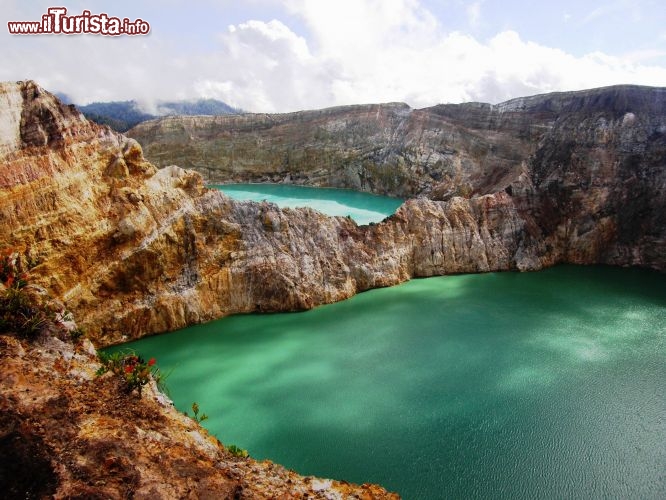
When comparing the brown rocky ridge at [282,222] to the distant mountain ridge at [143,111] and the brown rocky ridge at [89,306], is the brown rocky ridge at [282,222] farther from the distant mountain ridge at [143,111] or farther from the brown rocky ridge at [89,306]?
the distant mountain ridge at [143,111]

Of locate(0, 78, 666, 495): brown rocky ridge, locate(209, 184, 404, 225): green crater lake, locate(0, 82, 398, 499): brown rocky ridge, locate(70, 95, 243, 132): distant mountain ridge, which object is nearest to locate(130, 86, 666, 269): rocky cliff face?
locate(0, 78, 666, 495): brown rocky ridge

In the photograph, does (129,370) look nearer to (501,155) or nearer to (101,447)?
(101,447)

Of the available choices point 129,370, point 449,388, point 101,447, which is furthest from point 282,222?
point 101,447

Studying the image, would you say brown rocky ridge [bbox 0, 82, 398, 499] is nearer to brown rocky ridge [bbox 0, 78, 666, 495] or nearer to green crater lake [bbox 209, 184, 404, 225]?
brown rocky ridge [bbox 0, 78, 666, 495]

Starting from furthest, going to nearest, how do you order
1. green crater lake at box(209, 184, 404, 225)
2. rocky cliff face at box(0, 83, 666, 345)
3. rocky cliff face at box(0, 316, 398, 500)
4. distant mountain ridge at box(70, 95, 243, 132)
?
distant mountain ridge at box(70, 95, 243, 132)
green crater lake at box(209, 184, 404, 225)
rocky cliff face at box(0, 83, 666, 345)
rocky cliff face at box(0, 316, 398, 500)

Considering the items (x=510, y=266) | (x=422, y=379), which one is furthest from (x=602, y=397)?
(x=510, y=266)

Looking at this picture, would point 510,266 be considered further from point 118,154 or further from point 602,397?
point 118,154
